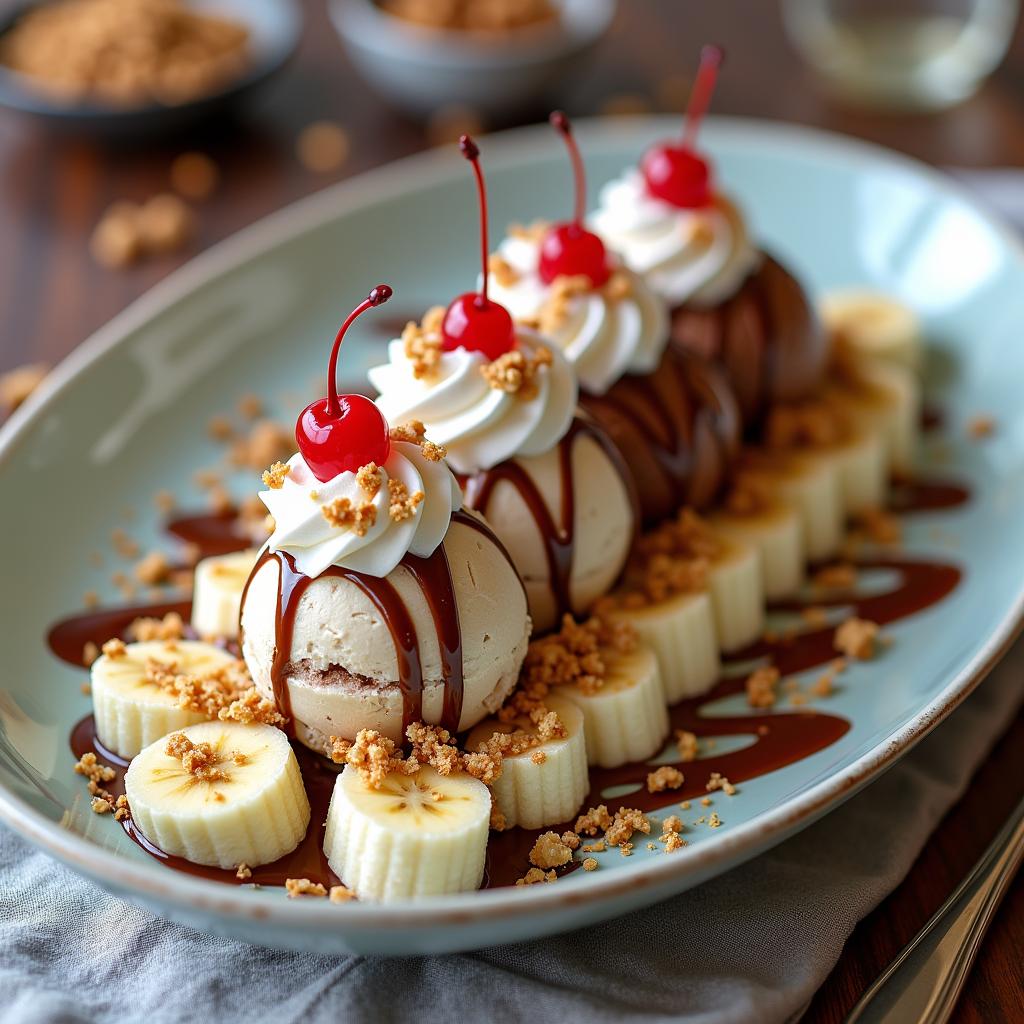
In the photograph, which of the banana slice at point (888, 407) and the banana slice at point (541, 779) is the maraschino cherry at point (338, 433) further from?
the banana slice at point (888, 407)

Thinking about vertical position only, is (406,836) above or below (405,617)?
below

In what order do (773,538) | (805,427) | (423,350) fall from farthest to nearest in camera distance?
(805,427) → (773,538) → (423,350)

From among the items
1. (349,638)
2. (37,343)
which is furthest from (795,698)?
(37,343)

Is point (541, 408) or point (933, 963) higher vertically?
point (541, 408)

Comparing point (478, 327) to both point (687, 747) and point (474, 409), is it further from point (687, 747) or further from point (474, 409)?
point (687, 747)

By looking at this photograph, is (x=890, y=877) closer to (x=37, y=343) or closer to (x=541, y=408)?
(x=541, y=408)

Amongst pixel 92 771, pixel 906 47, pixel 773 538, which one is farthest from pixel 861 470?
pixel 906 47

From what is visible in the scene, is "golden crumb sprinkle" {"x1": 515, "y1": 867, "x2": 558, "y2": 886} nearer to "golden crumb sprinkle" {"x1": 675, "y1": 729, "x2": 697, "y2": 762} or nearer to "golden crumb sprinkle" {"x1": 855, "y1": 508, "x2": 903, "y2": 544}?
"golden crumb sprinkle" {"x1": 675, "y1": 729, "x2": 697, "y2": 762}

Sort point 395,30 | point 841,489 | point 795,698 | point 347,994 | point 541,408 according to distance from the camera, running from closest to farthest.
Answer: point 347,994 < point 541,408 < point 795,698 < point 841,489 < point 395,30
